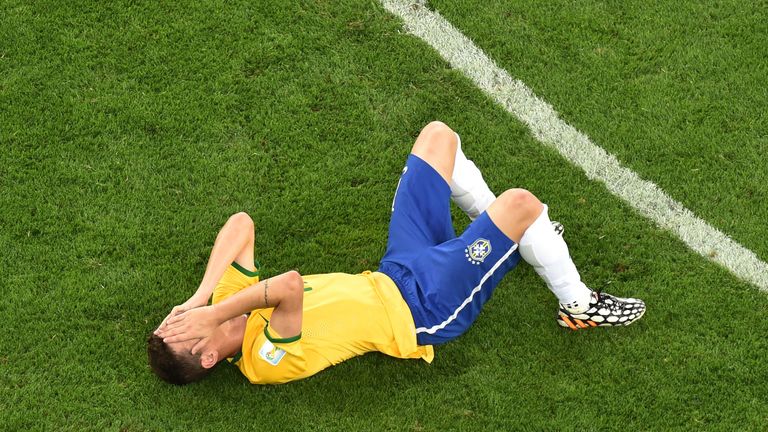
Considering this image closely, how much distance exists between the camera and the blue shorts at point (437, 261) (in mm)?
5531

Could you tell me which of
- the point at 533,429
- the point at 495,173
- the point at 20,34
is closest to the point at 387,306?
the point at 533,429

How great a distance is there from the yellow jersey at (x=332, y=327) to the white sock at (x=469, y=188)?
0.71m

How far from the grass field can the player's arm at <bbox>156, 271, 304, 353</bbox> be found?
0.69 metres

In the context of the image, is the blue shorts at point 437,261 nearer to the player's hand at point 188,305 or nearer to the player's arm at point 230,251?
the player's arm at point 230,251

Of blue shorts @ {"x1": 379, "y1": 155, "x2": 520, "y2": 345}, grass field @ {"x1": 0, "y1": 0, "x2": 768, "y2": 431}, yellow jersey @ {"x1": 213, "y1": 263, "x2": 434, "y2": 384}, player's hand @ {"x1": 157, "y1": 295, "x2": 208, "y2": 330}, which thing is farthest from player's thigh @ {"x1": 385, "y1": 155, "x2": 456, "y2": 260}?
player's hand @ {"x1": 157, "y1": 295, "x2": 208, "y2": 330}

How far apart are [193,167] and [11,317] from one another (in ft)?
4.73

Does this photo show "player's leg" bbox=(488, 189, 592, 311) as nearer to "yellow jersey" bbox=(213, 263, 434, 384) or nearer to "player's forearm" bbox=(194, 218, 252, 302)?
"yellow jersey" bbox=(213, 263, 434, 384)

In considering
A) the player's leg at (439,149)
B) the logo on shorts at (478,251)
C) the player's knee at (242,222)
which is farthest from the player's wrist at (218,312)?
the player's leg at (439,149)

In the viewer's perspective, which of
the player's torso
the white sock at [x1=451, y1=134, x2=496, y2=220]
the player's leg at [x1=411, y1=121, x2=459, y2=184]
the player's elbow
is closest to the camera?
the player's elbow

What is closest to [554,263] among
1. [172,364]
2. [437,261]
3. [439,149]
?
[437,261]

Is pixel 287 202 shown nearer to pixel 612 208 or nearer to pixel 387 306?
pixel 387 306

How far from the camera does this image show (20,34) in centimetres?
729

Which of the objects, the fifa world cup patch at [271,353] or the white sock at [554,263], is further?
the white sock at [554,263]

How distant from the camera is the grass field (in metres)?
5.68
